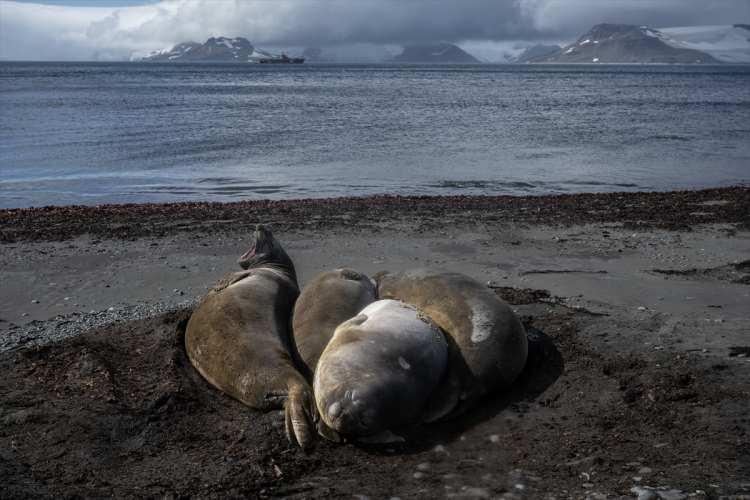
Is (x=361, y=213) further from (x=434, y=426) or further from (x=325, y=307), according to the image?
(x=434, y=426)

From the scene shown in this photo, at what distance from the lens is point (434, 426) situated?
544 centimetres

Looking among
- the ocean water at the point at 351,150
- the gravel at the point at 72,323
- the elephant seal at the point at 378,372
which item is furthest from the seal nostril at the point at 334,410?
the ocean water at the point at 351,150

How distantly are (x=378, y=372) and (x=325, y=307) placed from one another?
4.73ft

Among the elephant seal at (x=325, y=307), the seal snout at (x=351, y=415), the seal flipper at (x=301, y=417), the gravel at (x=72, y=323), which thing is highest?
the elephant seal at (x=325, y=307)

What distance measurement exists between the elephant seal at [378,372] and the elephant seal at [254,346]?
→ 24cm

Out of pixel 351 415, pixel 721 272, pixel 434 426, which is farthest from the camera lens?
pixel 721 272

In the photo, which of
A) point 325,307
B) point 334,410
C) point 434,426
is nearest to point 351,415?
point 334,410

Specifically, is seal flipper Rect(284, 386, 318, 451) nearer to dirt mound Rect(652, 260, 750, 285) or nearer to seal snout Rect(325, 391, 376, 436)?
seal snout Rect(325, 391, 376, 436)

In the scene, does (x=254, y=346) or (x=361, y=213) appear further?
(x=361, y=213)

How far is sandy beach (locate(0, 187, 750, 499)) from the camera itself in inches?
184

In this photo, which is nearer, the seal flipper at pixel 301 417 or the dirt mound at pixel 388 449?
the dirt mound at pixel 388 449

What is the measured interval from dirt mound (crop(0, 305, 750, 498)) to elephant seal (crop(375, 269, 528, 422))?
0.18 meters

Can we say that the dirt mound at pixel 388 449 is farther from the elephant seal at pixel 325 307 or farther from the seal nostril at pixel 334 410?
the elephant seal at pixel 325 307

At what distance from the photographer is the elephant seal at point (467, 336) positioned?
571 cm
